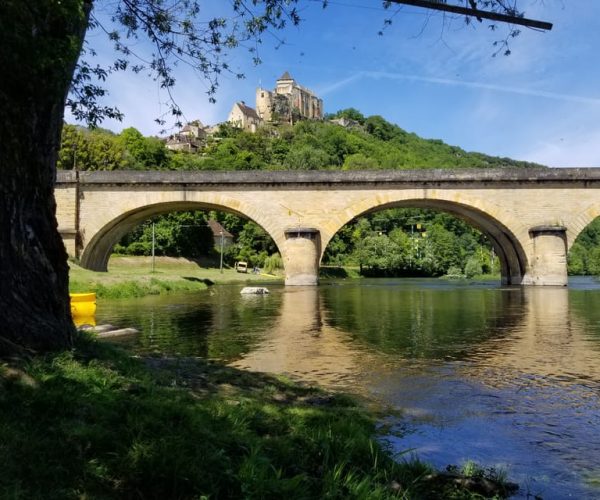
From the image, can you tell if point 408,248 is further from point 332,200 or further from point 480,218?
point 332,200

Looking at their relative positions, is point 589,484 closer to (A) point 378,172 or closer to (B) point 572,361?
(B) point 572,361

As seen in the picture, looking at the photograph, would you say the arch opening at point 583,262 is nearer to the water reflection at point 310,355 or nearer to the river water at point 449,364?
the river water at point 449,364

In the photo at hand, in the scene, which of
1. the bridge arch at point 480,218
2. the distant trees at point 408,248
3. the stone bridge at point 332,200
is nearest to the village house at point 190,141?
the distant trees at point 408,248

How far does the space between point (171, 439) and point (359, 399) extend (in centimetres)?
255

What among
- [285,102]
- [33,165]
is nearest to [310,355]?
[33,165]

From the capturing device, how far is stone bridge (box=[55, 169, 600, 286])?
2469 centimetres

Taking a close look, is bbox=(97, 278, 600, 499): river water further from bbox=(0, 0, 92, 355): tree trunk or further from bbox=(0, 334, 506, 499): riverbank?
bbox=(0, 0, 92, 355): tree trunk

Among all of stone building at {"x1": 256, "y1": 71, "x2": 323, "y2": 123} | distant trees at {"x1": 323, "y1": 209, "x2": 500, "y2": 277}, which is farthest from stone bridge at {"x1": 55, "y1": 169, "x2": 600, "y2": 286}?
stone building at {"x1": 256, "y1": 71, "x2": 323, "y2": 123}

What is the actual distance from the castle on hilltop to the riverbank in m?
107

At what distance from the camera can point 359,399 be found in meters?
5.12

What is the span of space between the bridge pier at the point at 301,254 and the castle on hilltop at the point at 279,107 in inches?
3391

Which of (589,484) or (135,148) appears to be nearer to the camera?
(589,484)

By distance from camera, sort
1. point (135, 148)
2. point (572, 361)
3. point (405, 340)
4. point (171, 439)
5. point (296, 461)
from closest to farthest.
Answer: point (171, 439) < point (296, 461) < point (572, 361) < point (405, 340) < point (135, 148)

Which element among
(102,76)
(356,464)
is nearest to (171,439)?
(356,464)
